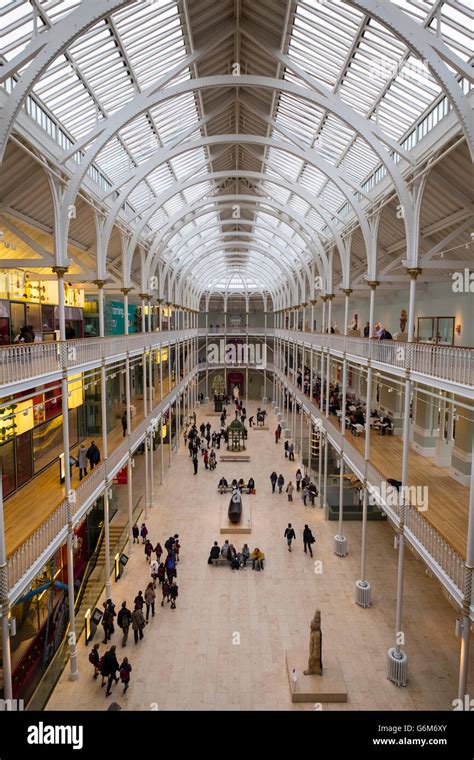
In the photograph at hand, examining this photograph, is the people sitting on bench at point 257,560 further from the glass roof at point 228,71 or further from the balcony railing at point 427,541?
the glass roof at point 228,71

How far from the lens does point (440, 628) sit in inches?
521

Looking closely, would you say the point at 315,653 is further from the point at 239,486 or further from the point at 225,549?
the point at 239,486

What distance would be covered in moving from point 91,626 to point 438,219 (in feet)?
49.1

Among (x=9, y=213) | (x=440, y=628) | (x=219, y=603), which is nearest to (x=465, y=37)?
(x=9, y=213)

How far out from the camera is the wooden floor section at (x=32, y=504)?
1036cm

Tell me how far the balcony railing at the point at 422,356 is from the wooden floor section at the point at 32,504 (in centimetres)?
835

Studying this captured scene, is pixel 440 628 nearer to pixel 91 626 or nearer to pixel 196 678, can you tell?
pixel 196 678

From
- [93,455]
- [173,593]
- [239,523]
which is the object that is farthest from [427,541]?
[239,523]

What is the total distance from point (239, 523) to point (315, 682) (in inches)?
369

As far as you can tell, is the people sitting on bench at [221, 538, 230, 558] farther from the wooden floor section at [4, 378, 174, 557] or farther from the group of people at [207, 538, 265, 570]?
the wooden floor section at [4, 378, 174, 557]

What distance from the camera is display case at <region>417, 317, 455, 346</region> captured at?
18.0m

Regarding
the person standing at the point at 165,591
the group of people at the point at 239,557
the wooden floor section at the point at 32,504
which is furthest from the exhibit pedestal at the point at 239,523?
the wooden floor section at the point at 32,504

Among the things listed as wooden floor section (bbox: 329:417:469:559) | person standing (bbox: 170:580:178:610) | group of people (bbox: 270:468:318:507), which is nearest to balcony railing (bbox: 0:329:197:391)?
→ person standing (bbox: 170:580:178:610)

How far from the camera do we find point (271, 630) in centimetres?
1318
